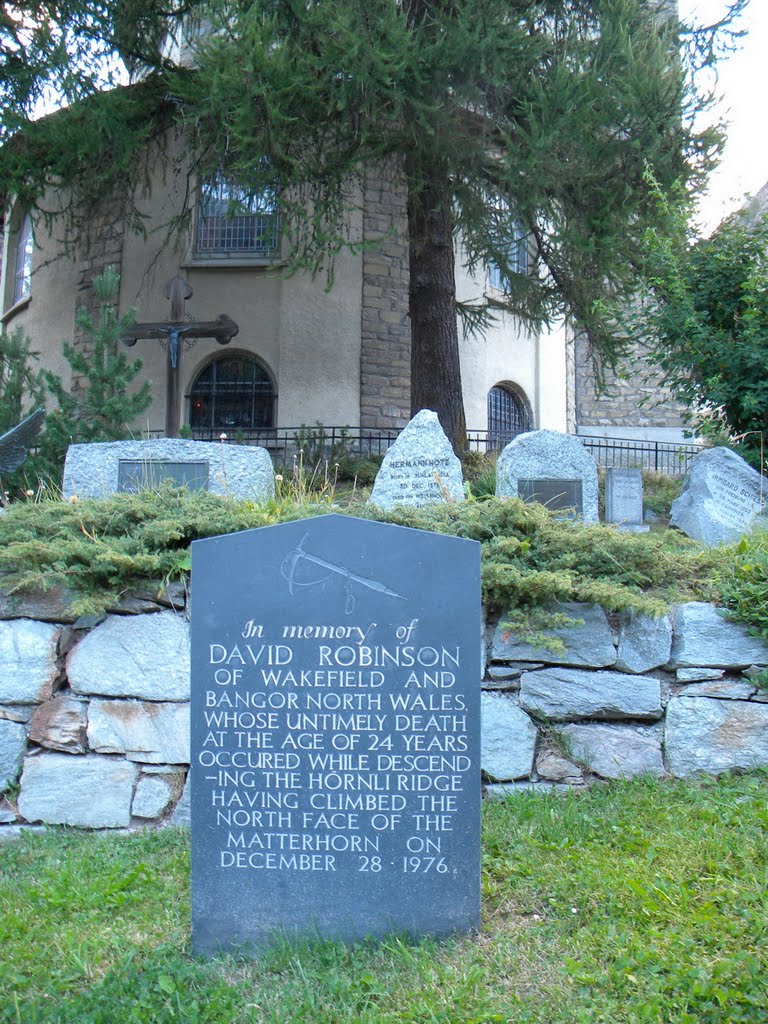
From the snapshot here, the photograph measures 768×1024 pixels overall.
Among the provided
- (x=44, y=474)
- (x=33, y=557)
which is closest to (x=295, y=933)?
(x=33, y=557)

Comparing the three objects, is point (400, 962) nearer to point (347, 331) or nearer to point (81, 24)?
point (81, 24)

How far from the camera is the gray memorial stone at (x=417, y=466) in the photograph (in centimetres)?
812

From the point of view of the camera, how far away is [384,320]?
53.1 feet

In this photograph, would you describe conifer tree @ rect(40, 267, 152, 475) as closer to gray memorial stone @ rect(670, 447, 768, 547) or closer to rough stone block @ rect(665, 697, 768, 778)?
gray memorial stone @ rect(670, 447, 768, 547)

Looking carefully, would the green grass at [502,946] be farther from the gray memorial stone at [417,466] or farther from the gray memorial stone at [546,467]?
the gray memorial stone at [546,467]

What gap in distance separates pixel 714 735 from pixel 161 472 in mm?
4792

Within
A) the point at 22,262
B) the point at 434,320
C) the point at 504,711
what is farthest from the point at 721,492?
the point at 22,262

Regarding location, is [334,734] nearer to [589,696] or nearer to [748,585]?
[589,696]

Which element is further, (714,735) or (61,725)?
(61,725)

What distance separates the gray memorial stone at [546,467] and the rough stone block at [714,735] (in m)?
3.83

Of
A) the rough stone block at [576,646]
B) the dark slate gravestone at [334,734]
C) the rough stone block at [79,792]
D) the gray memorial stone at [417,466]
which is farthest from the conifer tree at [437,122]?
the dark slate gravestone at [334,734]

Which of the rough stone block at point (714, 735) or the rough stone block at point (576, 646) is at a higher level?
the rough stone block at point (576, 646)

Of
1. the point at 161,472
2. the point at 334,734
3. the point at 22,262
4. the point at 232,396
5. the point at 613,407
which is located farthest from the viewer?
the point at 613,407

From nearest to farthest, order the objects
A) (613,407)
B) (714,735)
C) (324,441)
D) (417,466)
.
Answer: (714,735) < (417,466) < (324,441) < (613,407)
